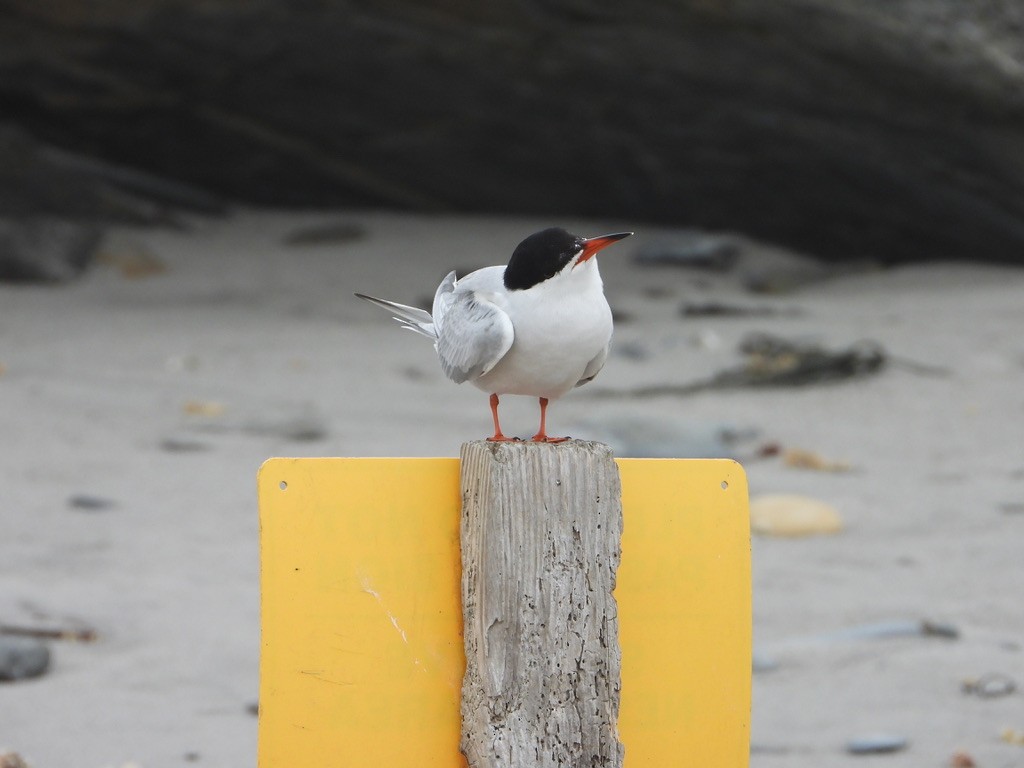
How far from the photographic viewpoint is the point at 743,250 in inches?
360

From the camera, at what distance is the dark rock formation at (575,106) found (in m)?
7.33

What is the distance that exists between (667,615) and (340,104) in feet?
24.0

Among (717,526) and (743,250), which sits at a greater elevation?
(743,250)

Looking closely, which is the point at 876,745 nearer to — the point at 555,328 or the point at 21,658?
the point at 555,328

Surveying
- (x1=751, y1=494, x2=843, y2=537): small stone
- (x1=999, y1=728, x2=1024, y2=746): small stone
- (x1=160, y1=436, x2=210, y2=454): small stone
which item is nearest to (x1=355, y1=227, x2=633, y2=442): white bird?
(x1=999, y1=728, x2=1024, y2=746): small stone

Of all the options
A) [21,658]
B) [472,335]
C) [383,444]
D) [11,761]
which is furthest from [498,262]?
[472,335]

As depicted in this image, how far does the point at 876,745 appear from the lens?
309 centimetres

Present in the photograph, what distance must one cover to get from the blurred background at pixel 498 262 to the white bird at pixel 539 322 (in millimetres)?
1330

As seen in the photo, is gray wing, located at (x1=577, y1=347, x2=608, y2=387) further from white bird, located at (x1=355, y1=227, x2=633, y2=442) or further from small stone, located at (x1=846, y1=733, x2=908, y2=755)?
small stone, located at (x1=846, y1=733, x2=908, y2=755)

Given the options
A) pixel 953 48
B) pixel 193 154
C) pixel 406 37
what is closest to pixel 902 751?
pixel 953 48

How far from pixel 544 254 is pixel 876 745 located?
5.47 ft

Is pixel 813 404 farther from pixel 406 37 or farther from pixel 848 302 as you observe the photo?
pixel 406 37

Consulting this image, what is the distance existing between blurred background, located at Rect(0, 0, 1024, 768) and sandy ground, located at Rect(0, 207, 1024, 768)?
2 centimetres

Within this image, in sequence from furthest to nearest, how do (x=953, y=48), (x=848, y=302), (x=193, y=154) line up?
(x=193, y=154) < (x=848, y=302) < (x=953, y=48)
